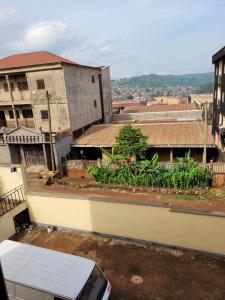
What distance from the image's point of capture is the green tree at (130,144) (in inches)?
804

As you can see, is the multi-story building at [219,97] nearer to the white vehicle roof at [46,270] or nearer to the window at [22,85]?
the white vehicle roof at [46,270]

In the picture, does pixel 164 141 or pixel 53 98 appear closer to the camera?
pixel 164 141

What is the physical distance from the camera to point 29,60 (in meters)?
26.0

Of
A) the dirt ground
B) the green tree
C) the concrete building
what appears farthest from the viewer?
the concrete building

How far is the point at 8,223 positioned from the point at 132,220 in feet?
19.0

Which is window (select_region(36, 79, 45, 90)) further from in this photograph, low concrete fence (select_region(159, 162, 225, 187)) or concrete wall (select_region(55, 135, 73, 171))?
low concrete fence (select_region(159, 162, 225, 187))

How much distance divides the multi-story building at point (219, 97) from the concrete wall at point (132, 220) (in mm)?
11698

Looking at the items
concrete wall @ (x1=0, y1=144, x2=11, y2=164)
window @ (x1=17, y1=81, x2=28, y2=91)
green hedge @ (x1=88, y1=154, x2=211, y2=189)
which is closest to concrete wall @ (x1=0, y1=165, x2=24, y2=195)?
green hedge @ (x1=88, y1=154, x2=211, y2=189)

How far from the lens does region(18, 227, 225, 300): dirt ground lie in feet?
26.2

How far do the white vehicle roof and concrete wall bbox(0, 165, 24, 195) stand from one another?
450 cm

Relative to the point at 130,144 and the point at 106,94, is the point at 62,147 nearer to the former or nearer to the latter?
the point at 130,144

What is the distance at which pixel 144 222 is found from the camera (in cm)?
1022

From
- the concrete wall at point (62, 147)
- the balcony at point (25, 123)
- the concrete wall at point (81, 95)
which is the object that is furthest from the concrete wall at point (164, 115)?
the concrete wall at point (62, 147)

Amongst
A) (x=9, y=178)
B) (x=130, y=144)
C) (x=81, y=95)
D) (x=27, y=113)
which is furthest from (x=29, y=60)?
(x=9, y=178)
